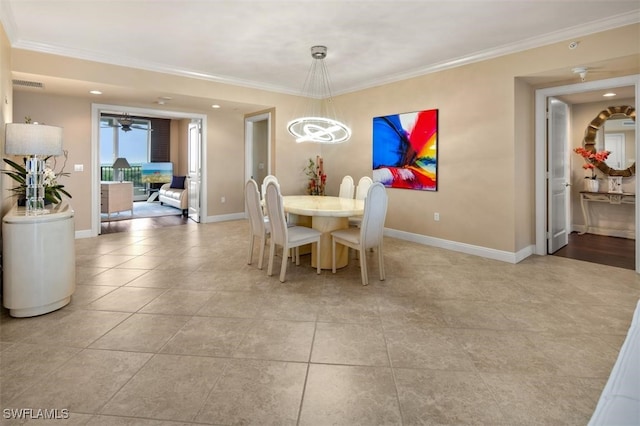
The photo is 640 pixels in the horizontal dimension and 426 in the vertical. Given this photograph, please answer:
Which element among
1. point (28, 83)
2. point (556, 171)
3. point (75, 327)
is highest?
point (28, 83)

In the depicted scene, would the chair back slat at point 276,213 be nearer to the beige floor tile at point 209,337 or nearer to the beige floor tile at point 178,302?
the beige floor tile at point 178,302

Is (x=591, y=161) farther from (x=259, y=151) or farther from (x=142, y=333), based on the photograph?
(x=142, y=333)

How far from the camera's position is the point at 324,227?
→ 156 inches

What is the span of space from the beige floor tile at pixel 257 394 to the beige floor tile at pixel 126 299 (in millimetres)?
1314

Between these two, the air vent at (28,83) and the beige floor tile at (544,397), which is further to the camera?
the air vent at (28,83)

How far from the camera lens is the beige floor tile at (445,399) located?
5.21 ft

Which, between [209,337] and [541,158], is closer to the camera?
[209,337]

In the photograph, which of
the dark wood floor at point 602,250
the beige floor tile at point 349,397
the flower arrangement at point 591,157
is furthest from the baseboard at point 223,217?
the flower arrangement at point 591,157

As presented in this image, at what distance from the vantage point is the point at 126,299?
3004 millimetres

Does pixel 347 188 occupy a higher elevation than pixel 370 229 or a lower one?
higher

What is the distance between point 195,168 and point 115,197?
193 centimetres

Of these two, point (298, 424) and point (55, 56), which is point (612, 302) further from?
point (55, 56)

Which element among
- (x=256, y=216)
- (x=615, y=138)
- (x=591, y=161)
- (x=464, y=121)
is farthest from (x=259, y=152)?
(x=615, y=138)

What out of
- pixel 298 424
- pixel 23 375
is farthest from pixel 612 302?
pixel 23 375
